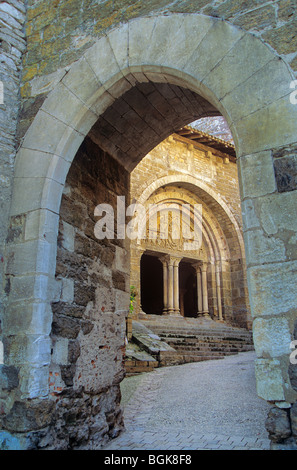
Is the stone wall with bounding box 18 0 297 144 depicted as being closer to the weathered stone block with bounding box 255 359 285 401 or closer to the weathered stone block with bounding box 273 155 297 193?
the weathered stone block with bounding box 273 155 297 193

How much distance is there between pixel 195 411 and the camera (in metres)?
4.35

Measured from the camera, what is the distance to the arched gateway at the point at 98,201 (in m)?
2.23

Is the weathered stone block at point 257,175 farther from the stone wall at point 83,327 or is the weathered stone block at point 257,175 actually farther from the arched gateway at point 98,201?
the stone wall at point 83,327

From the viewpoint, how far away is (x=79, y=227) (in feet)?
11.4

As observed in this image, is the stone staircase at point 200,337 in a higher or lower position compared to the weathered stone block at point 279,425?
higher

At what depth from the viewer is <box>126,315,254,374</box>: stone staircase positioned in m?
7.79

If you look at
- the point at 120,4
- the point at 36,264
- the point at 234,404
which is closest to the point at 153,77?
the point at 120,4

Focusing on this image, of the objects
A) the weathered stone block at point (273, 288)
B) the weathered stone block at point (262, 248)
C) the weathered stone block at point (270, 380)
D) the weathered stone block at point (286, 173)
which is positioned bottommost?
the weathered stone block at point (270, 380)

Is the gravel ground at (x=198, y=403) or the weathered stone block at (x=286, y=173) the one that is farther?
the gravel ground at (x=198, y=403)

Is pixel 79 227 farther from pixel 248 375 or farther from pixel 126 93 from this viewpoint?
pixel 248 375

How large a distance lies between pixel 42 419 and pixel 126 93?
2.69 metres

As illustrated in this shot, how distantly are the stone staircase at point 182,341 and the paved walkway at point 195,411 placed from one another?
1.04m

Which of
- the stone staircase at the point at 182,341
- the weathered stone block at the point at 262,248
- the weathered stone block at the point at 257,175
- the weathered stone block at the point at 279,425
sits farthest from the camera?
the stone staircase at the point at 182,341

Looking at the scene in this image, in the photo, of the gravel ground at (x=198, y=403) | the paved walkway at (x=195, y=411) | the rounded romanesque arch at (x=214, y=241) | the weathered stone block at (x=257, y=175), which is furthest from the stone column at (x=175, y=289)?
the weathered stone block at (x=257, y=175)
